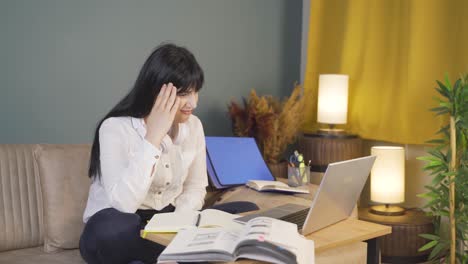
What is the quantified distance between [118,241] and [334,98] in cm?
194

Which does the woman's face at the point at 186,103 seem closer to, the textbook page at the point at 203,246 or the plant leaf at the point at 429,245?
the textbook page at the point at 203,246

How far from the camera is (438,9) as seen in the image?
3.22 metres

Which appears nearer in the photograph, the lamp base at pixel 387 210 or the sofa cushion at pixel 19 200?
the sofa cushion at pixel 19 200

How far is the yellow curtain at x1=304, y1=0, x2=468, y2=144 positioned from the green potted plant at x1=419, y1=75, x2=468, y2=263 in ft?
0.88

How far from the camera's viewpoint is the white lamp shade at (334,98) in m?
3.45

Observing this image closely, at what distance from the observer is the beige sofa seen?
2.26 meters

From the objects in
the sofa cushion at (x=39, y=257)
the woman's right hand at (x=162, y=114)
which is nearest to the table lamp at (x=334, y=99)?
the woman's right hand at (x=162, y=114)

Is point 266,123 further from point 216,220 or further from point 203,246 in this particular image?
point 203,246

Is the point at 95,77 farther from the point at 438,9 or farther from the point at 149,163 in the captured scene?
the point at 438,9

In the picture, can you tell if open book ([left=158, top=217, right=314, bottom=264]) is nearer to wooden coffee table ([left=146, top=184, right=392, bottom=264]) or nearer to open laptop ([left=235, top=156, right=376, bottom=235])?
wooden coffee table ([left=146, top=184, right=392, bottom=264])

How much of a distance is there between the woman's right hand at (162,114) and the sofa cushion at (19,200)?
61 centimetres

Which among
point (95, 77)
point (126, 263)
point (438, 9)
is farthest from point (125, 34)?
point (438, 9)

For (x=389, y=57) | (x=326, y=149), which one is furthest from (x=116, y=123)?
(x=389, y=57)

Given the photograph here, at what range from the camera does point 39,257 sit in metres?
2.19
